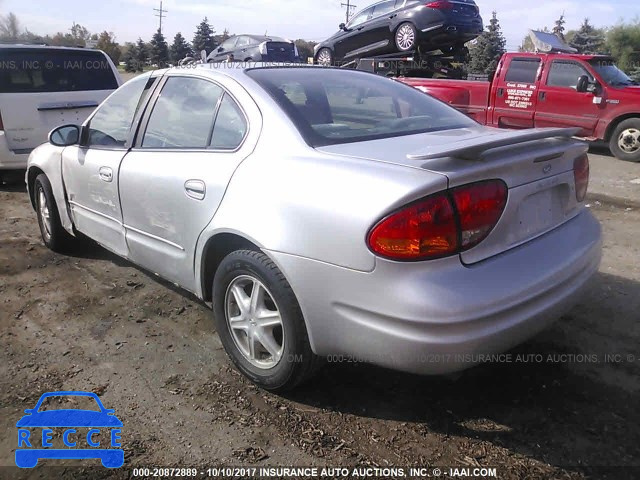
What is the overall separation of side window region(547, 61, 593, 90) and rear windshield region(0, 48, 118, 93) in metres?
7.79

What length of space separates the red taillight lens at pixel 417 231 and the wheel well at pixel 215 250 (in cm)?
72

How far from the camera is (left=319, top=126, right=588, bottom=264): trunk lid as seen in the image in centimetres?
215

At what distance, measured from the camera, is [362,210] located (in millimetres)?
2121

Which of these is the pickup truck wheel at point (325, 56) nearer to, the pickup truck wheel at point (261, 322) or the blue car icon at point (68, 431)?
the pickup truck wheel at point (261, 322)

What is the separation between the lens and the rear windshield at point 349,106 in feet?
8.93

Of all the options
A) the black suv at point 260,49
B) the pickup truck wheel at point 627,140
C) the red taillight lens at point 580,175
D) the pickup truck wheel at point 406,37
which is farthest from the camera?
the black suv at point 260,49

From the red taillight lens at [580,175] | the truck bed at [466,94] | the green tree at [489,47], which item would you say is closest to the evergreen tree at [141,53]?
the green tree at [489,47]

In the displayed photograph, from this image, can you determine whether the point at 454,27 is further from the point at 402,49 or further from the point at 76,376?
the point at 76,376

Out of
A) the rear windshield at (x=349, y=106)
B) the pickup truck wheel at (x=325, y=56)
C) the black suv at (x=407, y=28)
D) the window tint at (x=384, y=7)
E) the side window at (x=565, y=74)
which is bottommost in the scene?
the rear windshield at (x=349, y=106)

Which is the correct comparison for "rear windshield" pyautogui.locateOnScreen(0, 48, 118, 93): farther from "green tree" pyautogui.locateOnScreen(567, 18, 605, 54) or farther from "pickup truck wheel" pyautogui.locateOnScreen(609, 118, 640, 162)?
"green tree" pyautogui.locateOnScreen(567, 18, 605, 54)

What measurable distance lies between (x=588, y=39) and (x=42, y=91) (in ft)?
120

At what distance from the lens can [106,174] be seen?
142 inches

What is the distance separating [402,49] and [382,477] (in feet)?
44.5

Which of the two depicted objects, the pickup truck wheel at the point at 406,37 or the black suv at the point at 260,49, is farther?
the black suv at the point at 260,49
